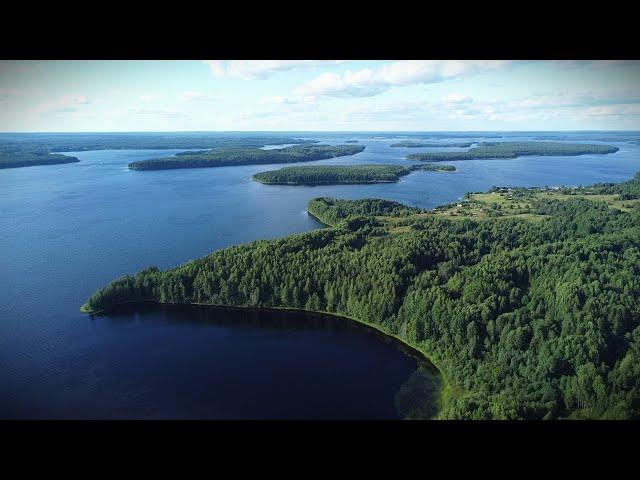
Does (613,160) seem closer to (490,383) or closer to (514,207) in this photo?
(514,207)

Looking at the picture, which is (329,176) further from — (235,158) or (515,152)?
(515,152)

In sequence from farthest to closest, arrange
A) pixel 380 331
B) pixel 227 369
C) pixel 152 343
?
pixel 380 331, pixel 152 343, pixel 227 369

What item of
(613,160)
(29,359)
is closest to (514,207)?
(29,359)

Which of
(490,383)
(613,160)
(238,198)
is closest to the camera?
(490,383)

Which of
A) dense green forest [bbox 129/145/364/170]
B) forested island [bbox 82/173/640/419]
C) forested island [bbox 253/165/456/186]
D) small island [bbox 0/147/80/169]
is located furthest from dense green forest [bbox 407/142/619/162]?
small island [bbox 0/147/80/169]

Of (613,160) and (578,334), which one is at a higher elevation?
(613,160)

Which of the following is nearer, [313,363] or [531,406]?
[531,406]

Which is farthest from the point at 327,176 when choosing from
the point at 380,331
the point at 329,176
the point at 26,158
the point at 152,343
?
the point at 152,343
